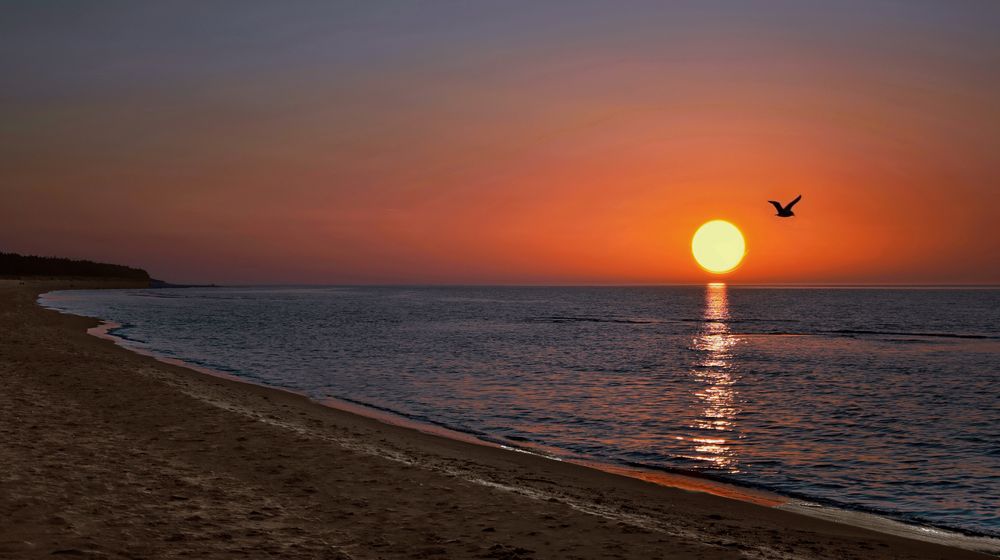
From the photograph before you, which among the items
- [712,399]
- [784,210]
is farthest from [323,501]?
[784,210]

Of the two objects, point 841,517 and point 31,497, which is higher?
point 31,497

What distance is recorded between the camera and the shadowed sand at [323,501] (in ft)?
28.5

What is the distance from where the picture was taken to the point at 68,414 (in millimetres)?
16578

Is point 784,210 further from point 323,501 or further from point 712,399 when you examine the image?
point 323,501

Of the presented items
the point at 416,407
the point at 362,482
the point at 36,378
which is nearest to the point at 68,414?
the point at 36,378

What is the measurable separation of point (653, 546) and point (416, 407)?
16285 millimetres

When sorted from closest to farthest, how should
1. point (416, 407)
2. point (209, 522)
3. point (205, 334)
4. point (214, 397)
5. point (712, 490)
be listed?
1. point (209, 522)
2. point (712, 490)
3. point (214, 397)
4. point (416, 407)
5. point (205, 334)

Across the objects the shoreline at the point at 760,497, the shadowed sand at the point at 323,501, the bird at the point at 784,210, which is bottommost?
the shoreline at the point at 760,497

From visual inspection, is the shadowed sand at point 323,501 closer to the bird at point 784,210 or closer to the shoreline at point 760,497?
the shoreline at point 760,497

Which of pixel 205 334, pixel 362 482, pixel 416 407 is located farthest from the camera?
pixel 205 334

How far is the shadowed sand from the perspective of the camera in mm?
8672

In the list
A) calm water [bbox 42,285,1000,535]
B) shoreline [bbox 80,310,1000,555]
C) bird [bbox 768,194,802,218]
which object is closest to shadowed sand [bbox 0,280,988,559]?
shoreline [bbox 80,310,1000,555]

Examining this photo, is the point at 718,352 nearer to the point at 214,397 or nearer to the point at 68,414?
the point at 214,397

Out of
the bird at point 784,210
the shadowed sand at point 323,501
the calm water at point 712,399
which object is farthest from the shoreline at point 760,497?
the bird at point 784,210
